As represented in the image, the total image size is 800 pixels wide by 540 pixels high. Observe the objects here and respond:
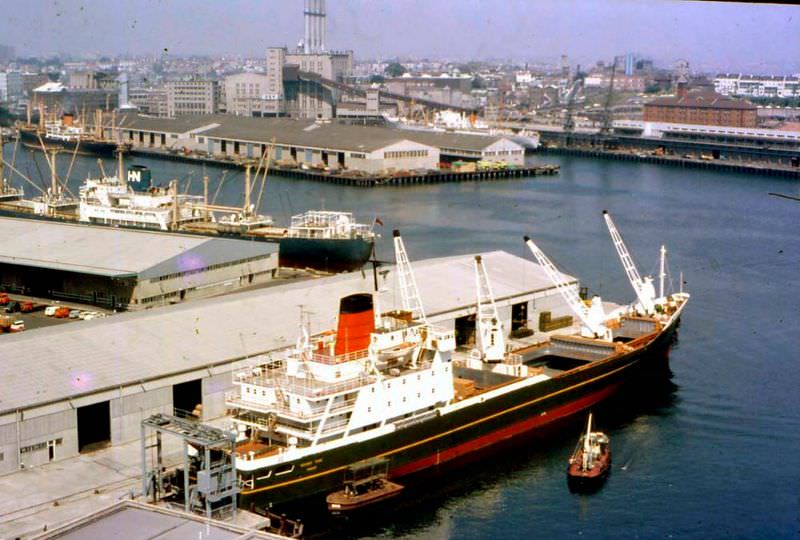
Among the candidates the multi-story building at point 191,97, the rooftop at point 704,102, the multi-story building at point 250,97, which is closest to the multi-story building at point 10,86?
the multi-story building at point 191,97

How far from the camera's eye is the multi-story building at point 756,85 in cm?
5838

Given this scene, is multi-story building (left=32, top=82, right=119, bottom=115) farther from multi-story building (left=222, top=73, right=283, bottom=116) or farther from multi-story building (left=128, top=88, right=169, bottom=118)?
multi-story building (left=222, top=73, right=283, bottom=116)

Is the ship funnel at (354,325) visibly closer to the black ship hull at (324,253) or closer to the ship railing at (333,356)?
the ship railing at (333,356)

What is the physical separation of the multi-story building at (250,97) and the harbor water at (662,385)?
20.2 meters

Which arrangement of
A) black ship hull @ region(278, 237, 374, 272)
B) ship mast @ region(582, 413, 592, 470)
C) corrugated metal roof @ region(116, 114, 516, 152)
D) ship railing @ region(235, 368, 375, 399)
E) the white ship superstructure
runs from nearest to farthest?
ship railing @ region(235, 368, 375, 399) → ship mast @ region(582, 413, 592, 470) → black ship hull @ region(278, 237, 374, 272) → the white ship superstructure → corrugated metal roof @ region(116, 114, 516, 152)

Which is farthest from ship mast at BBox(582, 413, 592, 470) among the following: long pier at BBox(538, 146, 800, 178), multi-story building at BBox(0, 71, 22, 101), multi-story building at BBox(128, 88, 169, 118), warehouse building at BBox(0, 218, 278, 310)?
multi-story building at BBox(0, 71, 22, 101)

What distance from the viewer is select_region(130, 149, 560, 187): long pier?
27766 mm

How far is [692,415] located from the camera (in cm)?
970

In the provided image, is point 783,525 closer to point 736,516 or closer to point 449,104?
point 736,516

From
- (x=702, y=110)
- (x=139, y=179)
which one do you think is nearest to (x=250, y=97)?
(x=702, y=110)

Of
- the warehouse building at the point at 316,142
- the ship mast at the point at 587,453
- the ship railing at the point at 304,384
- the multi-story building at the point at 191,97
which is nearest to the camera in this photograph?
the ship railing at the point at 304,384

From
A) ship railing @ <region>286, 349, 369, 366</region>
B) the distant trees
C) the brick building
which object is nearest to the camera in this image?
ship railing @ <region>286, 349, 369, 366</region>

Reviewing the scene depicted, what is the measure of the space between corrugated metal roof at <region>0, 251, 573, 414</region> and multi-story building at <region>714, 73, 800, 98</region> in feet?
166

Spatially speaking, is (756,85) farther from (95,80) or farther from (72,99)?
(72,99)
